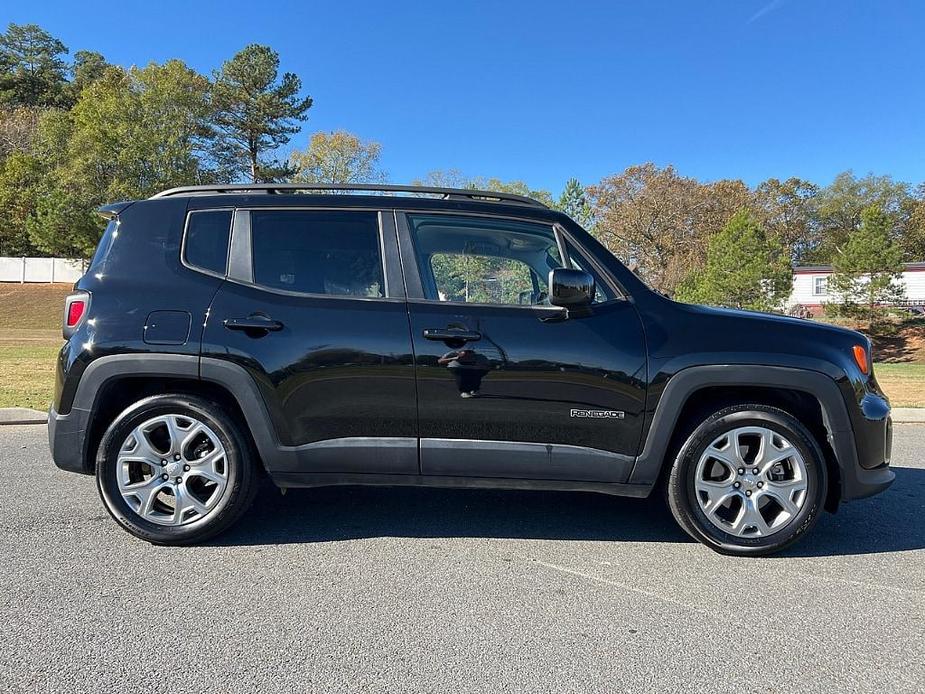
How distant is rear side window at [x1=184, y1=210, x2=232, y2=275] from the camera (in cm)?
347

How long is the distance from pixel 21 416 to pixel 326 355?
5.52m

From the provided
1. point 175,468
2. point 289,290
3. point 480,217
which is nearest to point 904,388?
point 480,217

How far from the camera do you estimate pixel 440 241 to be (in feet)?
11.7

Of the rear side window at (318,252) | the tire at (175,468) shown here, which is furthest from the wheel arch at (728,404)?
the tire at (175,468)

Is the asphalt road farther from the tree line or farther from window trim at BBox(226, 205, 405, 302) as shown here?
the tree line

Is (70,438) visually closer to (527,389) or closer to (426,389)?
(426,389)

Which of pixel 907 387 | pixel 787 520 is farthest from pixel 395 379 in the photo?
pixel 907 387

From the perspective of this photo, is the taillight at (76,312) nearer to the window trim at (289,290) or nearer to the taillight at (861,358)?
the window trim at (289,290)

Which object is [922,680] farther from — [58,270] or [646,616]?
[58,270]

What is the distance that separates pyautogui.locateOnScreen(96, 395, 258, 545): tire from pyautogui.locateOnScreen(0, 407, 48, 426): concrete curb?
429 centimetres

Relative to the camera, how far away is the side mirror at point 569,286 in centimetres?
321

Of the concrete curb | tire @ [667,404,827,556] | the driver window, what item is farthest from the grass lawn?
the concrete curb

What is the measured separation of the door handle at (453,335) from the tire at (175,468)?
1.20 meters

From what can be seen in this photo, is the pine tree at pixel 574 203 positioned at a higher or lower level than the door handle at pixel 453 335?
higher
